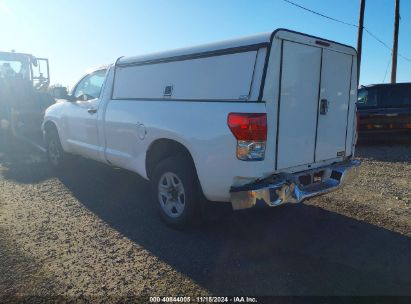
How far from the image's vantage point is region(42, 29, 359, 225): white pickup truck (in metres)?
3.43

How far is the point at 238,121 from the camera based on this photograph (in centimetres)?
334

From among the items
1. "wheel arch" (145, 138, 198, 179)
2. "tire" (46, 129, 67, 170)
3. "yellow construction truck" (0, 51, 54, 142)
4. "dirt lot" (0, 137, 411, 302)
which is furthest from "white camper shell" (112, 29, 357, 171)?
"yellow construction truck" (0, 51, 54, 142)

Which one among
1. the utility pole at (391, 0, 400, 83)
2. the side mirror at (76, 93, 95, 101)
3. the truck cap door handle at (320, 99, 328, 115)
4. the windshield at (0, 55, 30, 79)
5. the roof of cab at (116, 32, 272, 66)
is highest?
the utility pole at (391, 0, 400, 83)

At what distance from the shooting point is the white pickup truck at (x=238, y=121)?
3432 millimetres

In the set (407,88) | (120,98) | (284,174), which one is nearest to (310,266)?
(284,174)

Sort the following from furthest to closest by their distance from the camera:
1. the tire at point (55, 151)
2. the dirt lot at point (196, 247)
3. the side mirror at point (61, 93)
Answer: the tire at point (55, 151) < the side mirror at point (61, 93) < the dirt lot at point (196, 247)

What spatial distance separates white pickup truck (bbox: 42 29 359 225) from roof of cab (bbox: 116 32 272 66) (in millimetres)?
12

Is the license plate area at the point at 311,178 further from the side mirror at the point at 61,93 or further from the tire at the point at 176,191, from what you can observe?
the side mirror at the point at 61,93

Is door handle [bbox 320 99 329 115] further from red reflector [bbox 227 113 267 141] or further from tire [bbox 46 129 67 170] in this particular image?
tire [bbox 46 129 67 170]

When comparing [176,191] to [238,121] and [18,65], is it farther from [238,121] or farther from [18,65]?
[18,65]

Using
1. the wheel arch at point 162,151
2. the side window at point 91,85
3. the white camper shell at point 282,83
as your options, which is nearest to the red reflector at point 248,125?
the white camper shell at point 282,83

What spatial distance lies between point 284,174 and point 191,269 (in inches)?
51.9

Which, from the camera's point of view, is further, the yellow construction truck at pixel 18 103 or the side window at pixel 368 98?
the yellow construction truck at pixel 18 103

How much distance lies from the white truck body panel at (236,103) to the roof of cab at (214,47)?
1 cm
